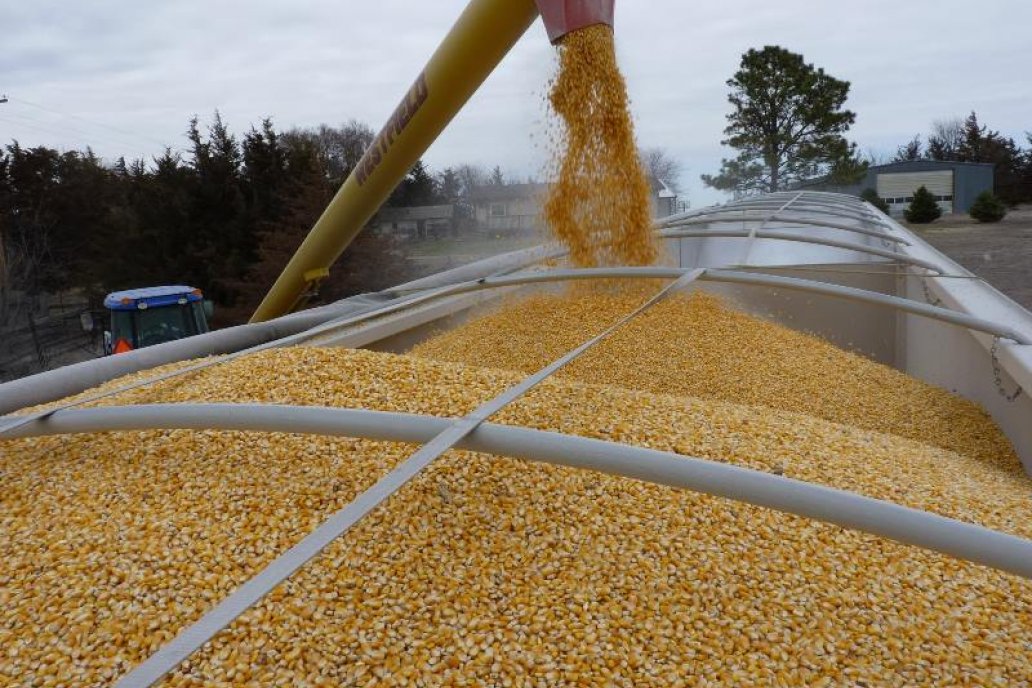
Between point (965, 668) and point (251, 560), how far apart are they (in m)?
1.82

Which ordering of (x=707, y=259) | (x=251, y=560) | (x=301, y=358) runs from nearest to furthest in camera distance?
(x=251, y=560), (x=301, y=358), (x=707, y=259)

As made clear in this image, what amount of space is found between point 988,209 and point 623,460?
26.1 meters

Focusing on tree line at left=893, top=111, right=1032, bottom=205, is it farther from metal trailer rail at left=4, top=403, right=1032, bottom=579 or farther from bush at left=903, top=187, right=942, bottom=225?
metal trailer rail at left=4, top=403, right=1032, bottom=579

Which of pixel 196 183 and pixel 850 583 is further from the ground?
pixel 196 183

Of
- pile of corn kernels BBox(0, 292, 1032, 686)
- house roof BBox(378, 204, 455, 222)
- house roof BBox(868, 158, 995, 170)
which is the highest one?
house roof BBox(868, 158, 995, 170)

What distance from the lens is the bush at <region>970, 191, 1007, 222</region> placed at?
23000 millimetres

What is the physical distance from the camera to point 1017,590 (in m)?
2.14

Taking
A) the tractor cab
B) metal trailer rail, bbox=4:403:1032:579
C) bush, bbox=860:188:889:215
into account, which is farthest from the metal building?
metal trailer rail, bbox=4:403:1032:579

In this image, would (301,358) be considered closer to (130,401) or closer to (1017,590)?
(130,401)

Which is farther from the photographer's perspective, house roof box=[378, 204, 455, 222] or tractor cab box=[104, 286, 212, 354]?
house roof box=[378, 204, 455, 222]

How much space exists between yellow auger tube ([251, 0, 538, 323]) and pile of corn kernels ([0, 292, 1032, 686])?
1932 mm

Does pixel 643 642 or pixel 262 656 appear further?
pixel 643 642

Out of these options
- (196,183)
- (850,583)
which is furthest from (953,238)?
(850,583)

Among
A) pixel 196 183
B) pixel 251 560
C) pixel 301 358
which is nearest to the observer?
pixel 251 560
